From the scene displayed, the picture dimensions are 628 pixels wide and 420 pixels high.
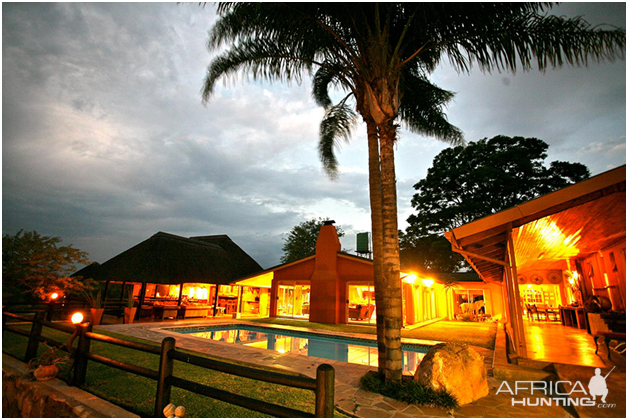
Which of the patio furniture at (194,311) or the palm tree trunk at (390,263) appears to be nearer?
the palm tree trunk at (390,263)

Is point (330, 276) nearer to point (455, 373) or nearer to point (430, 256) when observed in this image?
point (430, 256)

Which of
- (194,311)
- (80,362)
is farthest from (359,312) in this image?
(80,362)

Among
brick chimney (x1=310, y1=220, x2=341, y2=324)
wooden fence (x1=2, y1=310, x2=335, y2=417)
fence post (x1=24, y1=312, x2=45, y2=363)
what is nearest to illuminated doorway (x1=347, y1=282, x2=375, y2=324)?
brick chimney (x1=310, y1=220, x2=341, y2=324)

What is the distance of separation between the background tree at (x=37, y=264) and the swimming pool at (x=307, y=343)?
516 centimetres

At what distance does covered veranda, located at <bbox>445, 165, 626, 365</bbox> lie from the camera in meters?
5.08

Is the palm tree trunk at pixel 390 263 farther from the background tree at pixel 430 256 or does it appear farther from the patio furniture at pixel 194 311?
the background tree at pixel 430 256

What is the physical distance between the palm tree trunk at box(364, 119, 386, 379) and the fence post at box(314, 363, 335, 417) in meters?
2.75

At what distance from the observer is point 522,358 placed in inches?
216

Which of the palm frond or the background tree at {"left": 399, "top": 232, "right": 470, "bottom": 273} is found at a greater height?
the palm frond

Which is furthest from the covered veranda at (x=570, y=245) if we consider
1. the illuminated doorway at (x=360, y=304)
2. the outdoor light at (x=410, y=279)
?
the illuminated doorway at (x=360, y=304)

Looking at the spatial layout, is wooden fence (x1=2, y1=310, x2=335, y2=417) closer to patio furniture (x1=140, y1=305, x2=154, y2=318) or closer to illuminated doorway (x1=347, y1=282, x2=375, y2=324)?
patio furniture (x1=140, y1=305, x2=154, y2=318)

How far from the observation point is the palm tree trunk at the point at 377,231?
4961 millimetres

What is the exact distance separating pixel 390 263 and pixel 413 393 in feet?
6.38

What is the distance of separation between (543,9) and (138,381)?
10.0 meters
